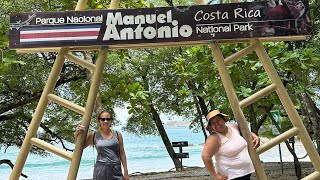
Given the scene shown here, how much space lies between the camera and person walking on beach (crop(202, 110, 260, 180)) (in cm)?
346

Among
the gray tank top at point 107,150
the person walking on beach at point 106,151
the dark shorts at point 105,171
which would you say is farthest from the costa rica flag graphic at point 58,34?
the dark shorts at point 105,171

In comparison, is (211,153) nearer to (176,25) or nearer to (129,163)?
(176,25)

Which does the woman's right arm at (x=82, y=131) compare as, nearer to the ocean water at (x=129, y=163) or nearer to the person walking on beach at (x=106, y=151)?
the person walking on beach at (x=106, y=151)

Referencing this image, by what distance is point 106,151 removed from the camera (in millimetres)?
3951

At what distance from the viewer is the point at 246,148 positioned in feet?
12.0

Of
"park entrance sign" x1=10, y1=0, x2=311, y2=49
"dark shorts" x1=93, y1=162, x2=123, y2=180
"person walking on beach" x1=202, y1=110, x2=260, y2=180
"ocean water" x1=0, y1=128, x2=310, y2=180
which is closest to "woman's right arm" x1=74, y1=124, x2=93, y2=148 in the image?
"dark shorts" x1=93, y1=162, x2=123, y2=180

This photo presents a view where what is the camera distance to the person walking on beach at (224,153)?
346 cm

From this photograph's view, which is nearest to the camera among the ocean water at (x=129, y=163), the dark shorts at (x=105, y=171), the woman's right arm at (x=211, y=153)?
the woman's right arm at (x=211, y=153)

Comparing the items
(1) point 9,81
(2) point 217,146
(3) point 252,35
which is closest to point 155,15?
(3) point 252,35

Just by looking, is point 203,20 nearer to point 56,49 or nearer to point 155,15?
point 155,15

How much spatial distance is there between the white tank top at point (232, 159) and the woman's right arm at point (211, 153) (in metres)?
0.05

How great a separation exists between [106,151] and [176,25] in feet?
4.88

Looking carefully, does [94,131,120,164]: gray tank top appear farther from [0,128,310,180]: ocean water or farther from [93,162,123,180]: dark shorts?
[0,128,310,180]: ocean water

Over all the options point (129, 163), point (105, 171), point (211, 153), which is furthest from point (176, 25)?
point (129, 163)
